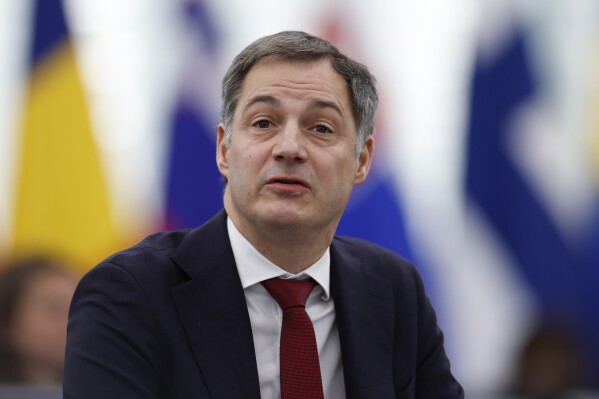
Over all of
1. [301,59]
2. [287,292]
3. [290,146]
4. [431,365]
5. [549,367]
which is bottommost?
[549,367]

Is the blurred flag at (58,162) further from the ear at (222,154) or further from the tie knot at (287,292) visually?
the tie knot at (287,292)

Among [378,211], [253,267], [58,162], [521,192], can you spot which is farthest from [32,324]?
[521,192]

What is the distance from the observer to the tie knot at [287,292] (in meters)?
2.63

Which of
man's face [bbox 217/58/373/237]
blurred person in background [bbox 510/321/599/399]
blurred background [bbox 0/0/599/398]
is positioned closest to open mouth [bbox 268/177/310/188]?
man's face [bbox 217/58/373/237]

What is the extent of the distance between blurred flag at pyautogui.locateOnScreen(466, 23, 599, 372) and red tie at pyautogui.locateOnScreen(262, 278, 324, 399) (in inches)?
192

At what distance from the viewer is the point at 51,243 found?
686 centimetres

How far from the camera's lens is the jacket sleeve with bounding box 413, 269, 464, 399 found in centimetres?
277

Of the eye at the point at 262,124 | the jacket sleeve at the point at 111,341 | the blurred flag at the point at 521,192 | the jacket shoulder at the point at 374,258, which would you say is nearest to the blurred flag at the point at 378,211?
the blurred flag at the point at 521,192

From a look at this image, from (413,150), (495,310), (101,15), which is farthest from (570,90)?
(101,15)

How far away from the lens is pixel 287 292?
265cm

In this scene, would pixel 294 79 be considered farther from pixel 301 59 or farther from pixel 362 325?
pixel 362 325

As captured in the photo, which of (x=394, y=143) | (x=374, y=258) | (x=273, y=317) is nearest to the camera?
(x=273, y=317)

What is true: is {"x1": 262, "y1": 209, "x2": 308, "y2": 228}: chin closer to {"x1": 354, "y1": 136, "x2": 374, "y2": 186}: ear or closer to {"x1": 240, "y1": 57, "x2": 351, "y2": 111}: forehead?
{"x1": 240, "y1": 57, "x2": 351, "y2": 111}: forehead

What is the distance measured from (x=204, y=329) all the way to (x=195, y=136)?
5067 mm
